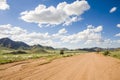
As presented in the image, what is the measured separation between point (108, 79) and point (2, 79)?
710 centimetres

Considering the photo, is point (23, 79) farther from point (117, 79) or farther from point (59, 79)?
point (117, 79)

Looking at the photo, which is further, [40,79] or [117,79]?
[117,79]

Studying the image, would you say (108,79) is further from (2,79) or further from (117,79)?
(2,79)

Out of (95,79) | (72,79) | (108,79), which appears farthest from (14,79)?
(108,79)

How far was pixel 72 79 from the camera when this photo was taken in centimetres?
1146

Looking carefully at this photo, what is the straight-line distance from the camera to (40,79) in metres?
11.1

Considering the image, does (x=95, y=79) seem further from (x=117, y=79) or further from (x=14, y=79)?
(x=14, y=79)

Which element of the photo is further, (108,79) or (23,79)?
(108,79)

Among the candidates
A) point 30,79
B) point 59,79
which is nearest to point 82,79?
point 59,79

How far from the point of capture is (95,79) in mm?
11617

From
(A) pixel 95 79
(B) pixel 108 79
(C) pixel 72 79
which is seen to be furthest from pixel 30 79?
(B) pixel 108 79

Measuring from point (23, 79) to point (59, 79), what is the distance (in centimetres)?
235

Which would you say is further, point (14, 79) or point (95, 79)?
point (95, 79)

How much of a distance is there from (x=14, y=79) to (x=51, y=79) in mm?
2381
